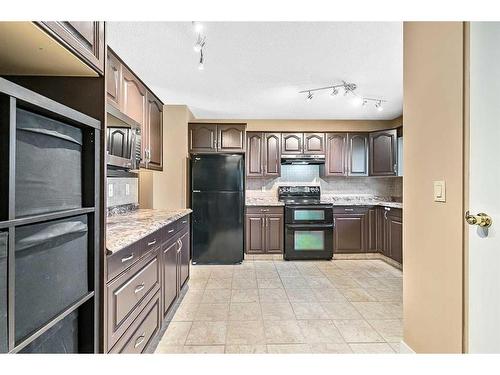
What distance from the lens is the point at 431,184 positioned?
1.50 meters

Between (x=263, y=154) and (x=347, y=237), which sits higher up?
(x=263, y=154)

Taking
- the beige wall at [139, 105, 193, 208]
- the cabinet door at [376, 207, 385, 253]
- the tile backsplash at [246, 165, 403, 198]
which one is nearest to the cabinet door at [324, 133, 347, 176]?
the tile backsplash at [246, 165, 403, 198]

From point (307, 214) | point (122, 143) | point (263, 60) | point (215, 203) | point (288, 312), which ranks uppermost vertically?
point (263, 60)

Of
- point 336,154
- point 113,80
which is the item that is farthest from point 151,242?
point 336,154

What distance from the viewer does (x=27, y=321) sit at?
0.79 meters

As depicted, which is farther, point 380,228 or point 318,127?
point 318,127

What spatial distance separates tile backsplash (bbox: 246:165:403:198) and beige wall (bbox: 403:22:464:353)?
11.2ft

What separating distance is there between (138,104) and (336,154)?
3.38m

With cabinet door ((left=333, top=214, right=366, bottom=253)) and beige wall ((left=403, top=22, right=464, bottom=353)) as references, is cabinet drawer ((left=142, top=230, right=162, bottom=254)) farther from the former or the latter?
cabinet door ((left=333, top=214, right=366, bottom=253))

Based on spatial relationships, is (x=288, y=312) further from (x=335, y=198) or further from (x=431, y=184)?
(x=335, y=198)

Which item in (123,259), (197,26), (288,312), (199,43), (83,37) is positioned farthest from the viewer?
(288,312)

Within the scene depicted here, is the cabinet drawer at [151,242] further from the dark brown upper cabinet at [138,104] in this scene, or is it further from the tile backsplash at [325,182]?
the tile backsplash at [325,182]
